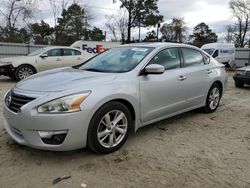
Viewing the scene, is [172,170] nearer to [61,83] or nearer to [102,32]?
[61,83]

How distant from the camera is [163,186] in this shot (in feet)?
8.76

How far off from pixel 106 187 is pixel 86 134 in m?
0.69

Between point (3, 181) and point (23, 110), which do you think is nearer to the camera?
point (3, 181)

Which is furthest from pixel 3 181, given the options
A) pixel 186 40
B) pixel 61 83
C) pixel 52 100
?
pixel 186 40

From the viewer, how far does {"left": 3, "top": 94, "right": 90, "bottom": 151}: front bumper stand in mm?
2850

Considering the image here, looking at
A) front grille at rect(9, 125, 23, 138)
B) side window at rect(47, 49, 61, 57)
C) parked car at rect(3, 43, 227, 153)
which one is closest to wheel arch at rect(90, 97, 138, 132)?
parked car at rect(3, 43, 227, 153)

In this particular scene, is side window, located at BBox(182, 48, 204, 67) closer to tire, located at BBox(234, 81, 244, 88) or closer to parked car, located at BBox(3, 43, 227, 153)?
parked car, located at BBox(3, 43, 227, 153)

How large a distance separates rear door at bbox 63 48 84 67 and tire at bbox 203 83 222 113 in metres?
7.15

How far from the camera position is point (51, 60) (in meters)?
10.5

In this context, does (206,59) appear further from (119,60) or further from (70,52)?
(70,52)

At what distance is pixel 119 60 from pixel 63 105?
152 centimetres

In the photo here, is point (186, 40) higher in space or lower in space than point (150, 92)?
higher

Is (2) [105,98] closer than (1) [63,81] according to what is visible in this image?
Yes

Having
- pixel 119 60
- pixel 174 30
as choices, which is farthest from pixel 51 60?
pixel 174 30
